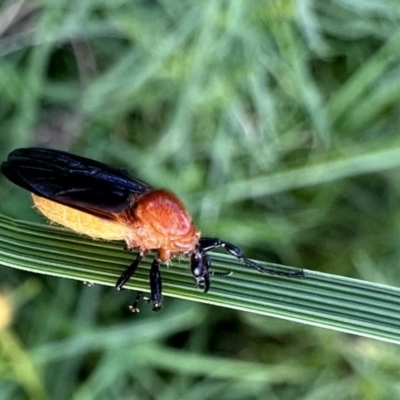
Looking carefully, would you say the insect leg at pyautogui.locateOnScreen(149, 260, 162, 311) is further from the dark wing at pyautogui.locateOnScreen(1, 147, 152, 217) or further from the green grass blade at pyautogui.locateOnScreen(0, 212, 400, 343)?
the dark wing at pyautogui.locateOnScreen(1, 147, 152, 217)

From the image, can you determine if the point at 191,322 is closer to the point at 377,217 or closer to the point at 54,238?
the point at 377,217

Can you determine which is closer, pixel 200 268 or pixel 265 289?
pixel 265 289

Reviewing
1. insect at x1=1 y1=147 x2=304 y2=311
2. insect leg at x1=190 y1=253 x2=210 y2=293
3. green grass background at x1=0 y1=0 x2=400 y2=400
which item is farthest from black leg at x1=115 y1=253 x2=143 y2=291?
green grass background at x1=0 y1=0 x2=400 y2=400

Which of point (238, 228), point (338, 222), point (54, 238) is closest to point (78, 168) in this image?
point (54, 238)

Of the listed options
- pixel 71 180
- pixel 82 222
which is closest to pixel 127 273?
pixel 82 222

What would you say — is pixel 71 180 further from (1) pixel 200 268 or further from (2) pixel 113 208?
(1) pixel 200 268

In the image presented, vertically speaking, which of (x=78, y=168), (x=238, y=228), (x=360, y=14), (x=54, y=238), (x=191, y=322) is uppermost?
(x=360, y=14)

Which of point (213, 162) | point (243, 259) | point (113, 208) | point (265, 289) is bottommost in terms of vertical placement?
point (265, 289)

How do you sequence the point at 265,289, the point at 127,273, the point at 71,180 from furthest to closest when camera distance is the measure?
the point at 71,180 < the point at 127,273 < the point at 265,289
